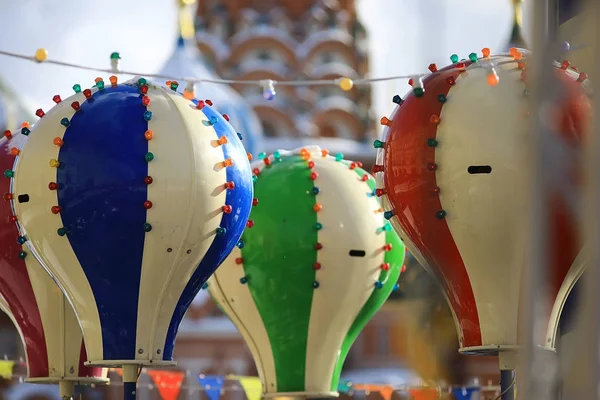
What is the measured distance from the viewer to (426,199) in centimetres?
1011

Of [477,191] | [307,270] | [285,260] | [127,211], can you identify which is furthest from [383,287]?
[127,211]

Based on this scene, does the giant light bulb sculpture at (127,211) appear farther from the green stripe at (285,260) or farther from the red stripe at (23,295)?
the green stripe at (285,260)

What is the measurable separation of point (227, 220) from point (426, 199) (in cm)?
143

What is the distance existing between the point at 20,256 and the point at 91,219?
5.60 ft

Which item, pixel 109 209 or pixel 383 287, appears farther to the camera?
pixel 383 287

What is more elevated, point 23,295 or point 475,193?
point 475,193

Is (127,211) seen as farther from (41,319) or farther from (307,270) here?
(307,270)

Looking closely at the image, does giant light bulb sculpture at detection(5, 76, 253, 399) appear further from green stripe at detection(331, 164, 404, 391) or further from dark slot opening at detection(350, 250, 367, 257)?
green stripe at detection(331, 164, 404, 391)

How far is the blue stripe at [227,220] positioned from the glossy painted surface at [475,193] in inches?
44.2

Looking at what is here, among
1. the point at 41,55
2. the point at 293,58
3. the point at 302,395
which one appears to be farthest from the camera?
the point at 293,58

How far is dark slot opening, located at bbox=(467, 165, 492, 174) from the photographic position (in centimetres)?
991

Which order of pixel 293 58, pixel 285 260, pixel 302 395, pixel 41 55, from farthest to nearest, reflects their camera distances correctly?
pixel 293 58, pixel 302 395, pixel 285 260, pixel 41 55

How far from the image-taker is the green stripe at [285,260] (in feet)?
39.9

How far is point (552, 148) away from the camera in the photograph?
5.27 metres
